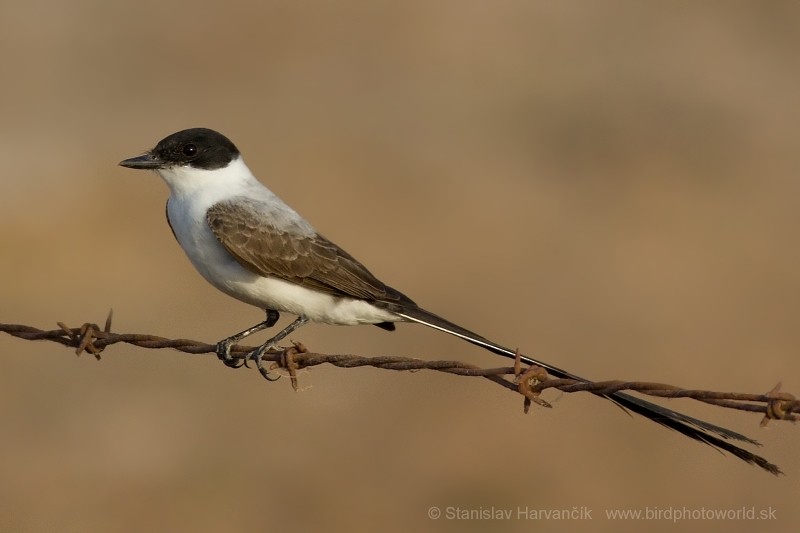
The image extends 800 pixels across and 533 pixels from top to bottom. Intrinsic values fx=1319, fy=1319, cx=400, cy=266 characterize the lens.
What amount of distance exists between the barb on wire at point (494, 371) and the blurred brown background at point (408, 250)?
3.22ft

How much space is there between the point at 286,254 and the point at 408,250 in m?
12.6

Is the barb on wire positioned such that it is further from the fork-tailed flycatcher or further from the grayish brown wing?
the grayish brown wing

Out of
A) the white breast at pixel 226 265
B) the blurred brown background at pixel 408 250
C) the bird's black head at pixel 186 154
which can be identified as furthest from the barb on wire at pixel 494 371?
the bird's black head at pixel 186 154

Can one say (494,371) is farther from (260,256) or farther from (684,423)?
(260,256)

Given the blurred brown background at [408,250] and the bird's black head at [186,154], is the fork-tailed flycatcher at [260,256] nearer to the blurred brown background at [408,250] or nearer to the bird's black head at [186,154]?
the bird's black head at [186,154]

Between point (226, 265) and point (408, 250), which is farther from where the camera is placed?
point (408, 250)

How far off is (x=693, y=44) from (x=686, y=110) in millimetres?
7711

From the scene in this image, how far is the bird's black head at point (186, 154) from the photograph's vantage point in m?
7.28

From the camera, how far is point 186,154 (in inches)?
288

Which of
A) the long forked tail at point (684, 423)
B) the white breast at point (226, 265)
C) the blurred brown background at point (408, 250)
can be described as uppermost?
the blurred brown background at point (408, 250)

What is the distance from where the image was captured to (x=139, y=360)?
1516 cm

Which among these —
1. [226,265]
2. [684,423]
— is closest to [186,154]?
[226,265]

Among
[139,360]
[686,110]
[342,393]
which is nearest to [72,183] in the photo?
[139,360]

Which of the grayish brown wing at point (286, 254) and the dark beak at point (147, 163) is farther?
the dark beak at point (147, 163)
